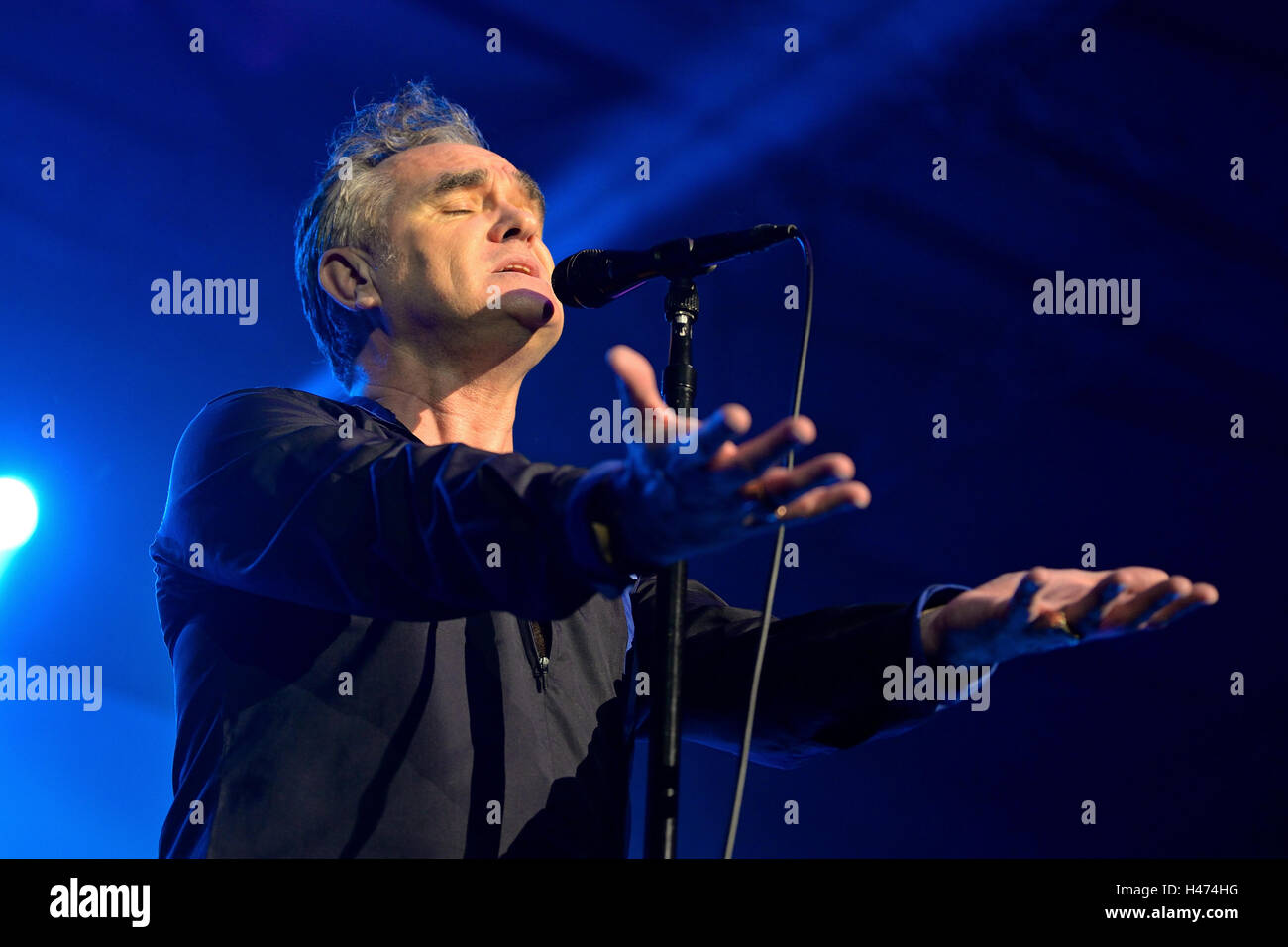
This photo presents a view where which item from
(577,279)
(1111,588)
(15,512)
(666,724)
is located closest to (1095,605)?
(1111,588)

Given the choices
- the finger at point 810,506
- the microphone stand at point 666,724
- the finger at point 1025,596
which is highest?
the finger at point 810,506

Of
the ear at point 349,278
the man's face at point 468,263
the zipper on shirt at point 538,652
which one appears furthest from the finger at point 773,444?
the ear at point 349,278

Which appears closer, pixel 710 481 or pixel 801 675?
pixel 710 481

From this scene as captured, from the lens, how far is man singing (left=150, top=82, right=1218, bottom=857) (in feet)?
3.55

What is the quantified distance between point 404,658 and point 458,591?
0.46 metres

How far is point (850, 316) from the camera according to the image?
3408mm

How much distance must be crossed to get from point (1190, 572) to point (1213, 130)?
1382 millimetres

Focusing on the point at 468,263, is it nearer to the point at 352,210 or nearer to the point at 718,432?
the point at 352,210

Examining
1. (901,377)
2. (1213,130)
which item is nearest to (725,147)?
(901,377)

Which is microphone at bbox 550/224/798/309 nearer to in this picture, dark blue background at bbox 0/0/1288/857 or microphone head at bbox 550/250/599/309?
microphone head at bbox 550/250/599/309

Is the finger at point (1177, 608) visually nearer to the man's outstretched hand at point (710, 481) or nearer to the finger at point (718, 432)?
the man's outstretched hand at point (710, 481)

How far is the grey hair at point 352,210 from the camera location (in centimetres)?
222
